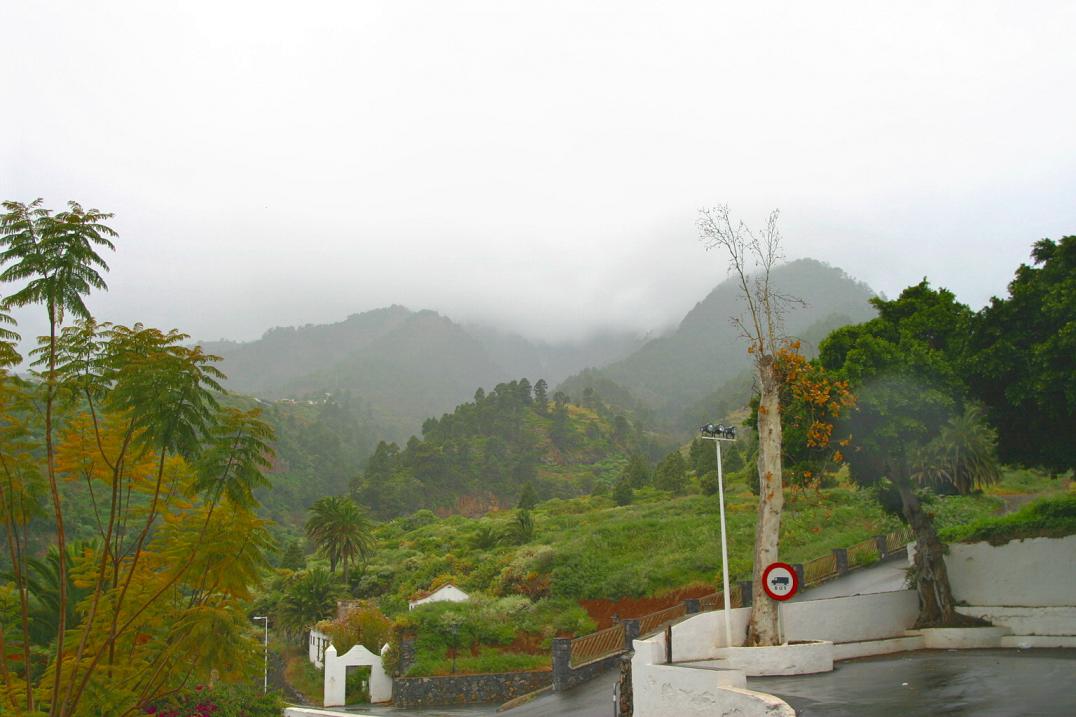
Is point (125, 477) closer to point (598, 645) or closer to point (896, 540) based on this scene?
point (598, 645)

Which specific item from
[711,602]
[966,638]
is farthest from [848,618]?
[711,602]

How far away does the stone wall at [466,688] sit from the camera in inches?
1073

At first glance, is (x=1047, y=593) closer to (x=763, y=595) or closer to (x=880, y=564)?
(x=763, y=595)

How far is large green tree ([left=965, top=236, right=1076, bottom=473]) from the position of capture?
597 inches

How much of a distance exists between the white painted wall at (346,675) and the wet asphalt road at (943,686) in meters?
20.8

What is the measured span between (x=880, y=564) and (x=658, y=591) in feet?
30.8

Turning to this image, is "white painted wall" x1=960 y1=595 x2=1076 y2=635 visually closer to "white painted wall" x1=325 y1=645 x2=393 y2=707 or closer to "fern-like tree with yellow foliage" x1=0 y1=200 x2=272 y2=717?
"fern-like tree with yellow foliage" x1=0 y1=200 x2=272 y2=717

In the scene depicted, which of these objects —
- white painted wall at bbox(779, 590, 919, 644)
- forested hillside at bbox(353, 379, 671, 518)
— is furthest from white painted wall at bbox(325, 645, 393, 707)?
forested hillside at bbox(353, 379, 671, 518)

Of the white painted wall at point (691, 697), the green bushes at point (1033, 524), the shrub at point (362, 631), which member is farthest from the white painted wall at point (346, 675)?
the green bushes at point (1033, 524)

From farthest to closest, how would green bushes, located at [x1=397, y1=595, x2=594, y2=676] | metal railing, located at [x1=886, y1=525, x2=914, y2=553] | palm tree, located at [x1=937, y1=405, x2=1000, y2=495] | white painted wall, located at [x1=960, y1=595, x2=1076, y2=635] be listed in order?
metal railing, located at [x1=886, y1=525, x2=914, y2=553] → green bushes, located at [x1=397, y1=595, x2=594, y2=676] → palm tree, located at [x1=937, y1=405, x2=1000, y2=495] → white painted wall, located at [x1=960, y1=595, x2=1076, y2=635]

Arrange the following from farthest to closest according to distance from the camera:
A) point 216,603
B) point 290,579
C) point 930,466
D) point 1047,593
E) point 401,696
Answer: point 290,579 < point 401,696 < point 930,466 < point 1047,593 < point 216,603

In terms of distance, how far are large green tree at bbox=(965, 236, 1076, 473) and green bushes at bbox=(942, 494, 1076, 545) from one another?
1.25 m

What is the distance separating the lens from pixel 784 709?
31.1 feet

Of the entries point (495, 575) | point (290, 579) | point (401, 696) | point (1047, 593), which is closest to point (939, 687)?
point (1047, 593)
